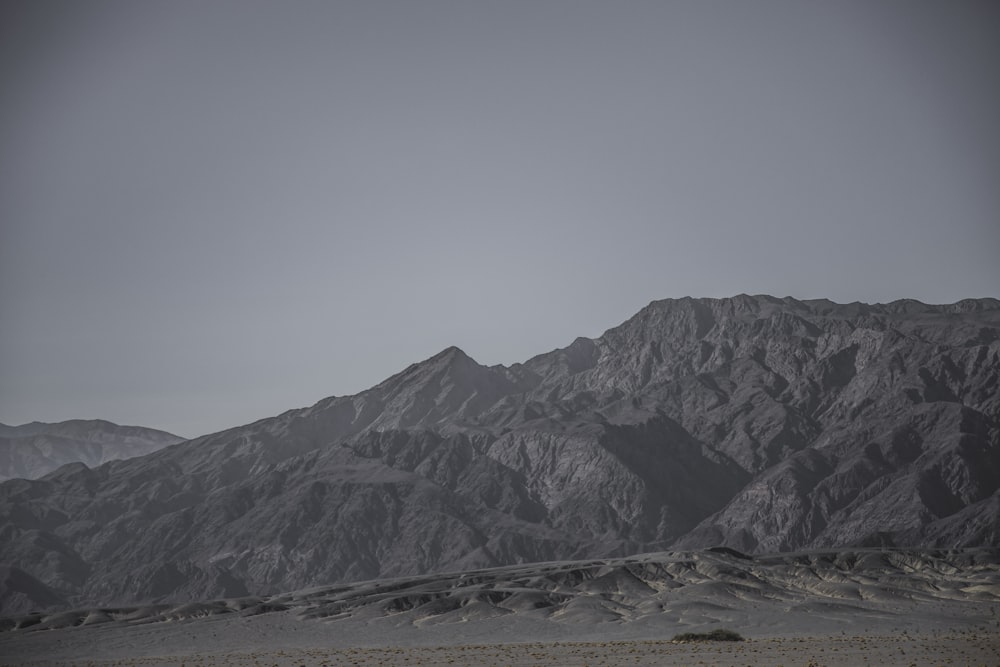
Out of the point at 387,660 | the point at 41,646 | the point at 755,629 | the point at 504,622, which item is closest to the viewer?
the point at 387,660

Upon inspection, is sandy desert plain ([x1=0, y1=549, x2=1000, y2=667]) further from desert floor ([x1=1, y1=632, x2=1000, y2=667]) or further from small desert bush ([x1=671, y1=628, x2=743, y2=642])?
small desert bush ([x1=671, y1=628, x2=743, y2=642])

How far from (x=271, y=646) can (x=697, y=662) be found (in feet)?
283

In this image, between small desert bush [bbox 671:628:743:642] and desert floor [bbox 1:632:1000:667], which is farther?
small desert bush [bbox 671:628:743:642]

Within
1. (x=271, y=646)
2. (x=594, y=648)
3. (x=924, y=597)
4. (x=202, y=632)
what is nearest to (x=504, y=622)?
(x=271, y=646)

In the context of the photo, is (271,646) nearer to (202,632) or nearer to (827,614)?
(202,632)

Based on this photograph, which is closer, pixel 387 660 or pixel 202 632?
pixel 387 660

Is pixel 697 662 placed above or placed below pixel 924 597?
above

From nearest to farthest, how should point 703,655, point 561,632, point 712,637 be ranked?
point 703,655
point 712,637
point 561,632

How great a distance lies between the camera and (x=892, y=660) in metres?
82.4

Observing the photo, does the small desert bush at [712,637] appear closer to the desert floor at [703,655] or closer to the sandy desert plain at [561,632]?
the sandy desert plain at [561,632]

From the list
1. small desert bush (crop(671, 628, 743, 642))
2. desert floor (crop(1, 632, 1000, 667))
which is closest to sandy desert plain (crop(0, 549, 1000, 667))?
desert floor (crop(1, 632, 1000, 667))

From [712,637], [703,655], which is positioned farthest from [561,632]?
[703,655]

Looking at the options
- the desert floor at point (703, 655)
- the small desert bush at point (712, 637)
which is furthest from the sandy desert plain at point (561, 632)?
the small desert bush at point (712, 637)

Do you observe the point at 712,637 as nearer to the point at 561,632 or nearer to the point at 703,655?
the point at 703,655
